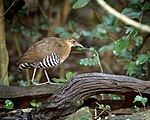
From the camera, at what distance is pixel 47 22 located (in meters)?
5.57

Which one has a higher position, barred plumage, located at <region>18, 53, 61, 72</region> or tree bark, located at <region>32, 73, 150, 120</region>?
barred plumage, located at <region>18, 53, 61, 72</region>

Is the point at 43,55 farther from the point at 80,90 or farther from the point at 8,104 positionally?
the point at 80,90

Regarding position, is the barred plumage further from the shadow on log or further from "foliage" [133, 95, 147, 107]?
"foliage" [133, 95, 147, 107]

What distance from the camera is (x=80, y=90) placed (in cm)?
307

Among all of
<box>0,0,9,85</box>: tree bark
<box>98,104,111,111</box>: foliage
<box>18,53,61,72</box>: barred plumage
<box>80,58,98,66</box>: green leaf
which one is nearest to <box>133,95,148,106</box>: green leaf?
<box>98,104,111,111</box>: foliage

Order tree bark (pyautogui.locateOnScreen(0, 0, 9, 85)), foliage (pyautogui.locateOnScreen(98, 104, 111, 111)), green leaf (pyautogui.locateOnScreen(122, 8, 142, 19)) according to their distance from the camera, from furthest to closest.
→ tree bark (pyautogui.locateOnScreen(0, 0, 9, 85)) < green leaf (pyautogui.locateOnScreen(122, 8, 142, 19)) < foliage (pyautogui.locateOnScreen(98, 104, 111, 111))

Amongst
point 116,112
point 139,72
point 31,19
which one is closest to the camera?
A: point 116,112

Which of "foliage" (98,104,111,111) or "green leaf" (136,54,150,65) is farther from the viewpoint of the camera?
"green leaf" (136,54,150,65)

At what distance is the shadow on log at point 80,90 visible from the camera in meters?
3.05

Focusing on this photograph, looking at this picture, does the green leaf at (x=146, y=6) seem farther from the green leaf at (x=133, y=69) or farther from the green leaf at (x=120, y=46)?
the green leaf at (x=133, y=69)

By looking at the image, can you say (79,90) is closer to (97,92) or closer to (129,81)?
(97,92)

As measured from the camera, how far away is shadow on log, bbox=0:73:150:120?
3.05 meters

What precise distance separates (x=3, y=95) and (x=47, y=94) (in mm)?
319

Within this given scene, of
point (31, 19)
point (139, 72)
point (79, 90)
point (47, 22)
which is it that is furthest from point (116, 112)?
point (31, 19)
